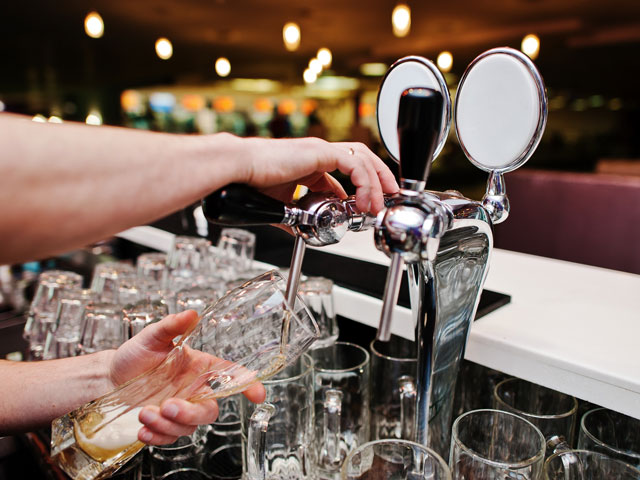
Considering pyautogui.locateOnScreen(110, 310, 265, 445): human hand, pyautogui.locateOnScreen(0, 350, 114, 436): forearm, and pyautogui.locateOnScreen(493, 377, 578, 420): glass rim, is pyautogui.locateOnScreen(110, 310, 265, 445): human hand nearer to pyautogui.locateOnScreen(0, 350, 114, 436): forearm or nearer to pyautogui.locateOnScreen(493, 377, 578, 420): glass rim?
pyautogui.locateOnScreen(0, 350, 114, 436): forearm

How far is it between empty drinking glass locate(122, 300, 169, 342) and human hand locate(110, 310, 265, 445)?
78 mm

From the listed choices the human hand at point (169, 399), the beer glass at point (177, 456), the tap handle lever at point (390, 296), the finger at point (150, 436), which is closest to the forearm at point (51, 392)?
the human hand at point (169, 399)

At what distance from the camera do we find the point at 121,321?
2.99ft

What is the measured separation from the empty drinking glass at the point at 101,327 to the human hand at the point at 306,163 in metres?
0.49

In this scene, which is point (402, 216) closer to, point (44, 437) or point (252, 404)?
point (252, 404)

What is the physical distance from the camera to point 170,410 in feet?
1.82

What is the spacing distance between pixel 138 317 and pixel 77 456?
10.1 inches

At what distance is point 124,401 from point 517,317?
2.16 ft

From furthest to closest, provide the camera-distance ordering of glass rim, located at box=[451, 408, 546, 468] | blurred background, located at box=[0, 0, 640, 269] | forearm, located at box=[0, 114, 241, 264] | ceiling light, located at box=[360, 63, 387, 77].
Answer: ceiling light, located at box=[360, 63, 387, 77] < blurred background, located at box=[0, 0, 640, 269] < glass rim, located at box=[451, 408, 546, 468] < forearm, located at box=[0, 114, 241, 264]

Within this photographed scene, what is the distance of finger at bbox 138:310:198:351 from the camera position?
74cm

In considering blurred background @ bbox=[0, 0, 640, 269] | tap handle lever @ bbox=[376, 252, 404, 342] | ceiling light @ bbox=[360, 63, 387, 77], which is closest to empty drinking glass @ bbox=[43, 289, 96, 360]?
tap handle lever @ bbox=[376, 252, 404, 342]

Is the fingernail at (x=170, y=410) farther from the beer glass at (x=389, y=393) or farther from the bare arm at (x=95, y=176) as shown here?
the beer glass at (x=389, y=393)

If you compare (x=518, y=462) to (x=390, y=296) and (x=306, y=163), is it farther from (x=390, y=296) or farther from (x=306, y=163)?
(x=306, y=163)

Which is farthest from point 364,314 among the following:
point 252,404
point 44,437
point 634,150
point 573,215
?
point 634,150
